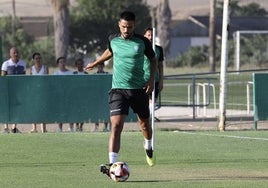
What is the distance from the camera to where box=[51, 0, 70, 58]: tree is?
54.2 metres

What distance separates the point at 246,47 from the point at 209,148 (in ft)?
189

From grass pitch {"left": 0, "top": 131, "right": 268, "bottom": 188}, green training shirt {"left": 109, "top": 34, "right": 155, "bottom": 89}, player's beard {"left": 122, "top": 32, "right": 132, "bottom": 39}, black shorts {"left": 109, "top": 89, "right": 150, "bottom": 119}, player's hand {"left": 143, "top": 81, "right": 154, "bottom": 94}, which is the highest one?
player's beard {"left": 122, "top": 32, "right": 132, "bottom": 39}

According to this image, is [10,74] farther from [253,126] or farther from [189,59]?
[189,59]

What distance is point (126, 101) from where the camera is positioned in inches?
564

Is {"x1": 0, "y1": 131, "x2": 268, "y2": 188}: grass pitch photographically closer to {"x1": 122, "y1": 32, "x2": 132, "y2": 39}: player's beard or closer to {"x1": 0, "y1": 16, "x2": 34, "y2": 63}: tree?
{"x1": 122, "y1": 32, "x2": 132, "y2": 39}: player's beard

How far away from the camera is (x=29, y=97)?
2353 centimetres

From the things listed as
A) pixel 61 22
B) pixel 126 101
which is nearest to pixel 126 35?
pixel 126 101

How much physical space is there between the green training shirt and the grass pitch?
1.28m

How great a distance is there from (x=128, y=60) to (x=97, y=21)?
2761 inches

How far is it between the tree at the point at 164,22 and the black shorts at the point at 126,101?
172 feet

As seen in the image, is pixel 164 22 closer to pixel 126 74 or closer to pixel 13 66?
pixel 13 66

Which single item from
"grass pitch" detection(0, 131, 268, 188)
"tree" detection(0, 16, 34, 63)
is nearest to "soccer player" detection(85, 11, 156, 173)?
"grass pitch" detection(0, 131, 268, 188)

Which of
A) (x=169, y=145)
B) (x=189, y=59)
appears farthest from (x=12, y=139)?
(x=189, y=59)

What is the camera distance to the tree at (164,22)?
67.1m
